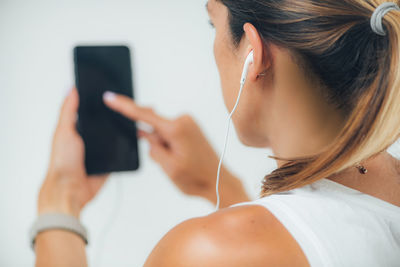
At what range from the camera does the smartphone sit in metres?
0.65

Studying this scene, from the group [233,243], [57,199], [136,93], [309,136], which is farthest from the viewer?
[136,93]

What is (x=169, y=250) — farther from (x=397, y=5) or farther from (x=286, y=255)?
(x=397, y=5)

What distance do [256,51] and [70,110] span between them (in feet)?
1.17

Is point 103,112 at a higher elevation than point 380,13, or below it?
below

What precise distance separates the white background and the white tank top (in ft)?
1.23

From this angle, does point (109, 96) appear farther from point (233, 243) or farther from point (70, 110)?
point (233, 243)

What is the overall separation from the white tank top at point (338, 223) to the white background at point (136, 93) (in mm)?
374

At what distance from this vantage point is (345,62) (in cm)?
46

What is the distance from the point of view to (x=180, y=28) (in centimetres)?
78

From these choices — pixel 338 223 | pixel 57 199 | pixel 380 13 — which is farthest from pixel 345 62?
pixel 57 199

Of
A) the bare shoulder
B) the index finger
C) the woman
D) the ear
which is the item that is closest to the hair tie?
the woman

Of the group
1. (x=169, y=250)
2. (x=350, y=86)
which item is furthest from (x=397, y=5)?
(x=169, y=250)

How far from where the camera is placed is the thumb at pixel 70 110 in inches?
26.3

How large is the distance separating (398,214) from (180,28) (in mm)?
517
